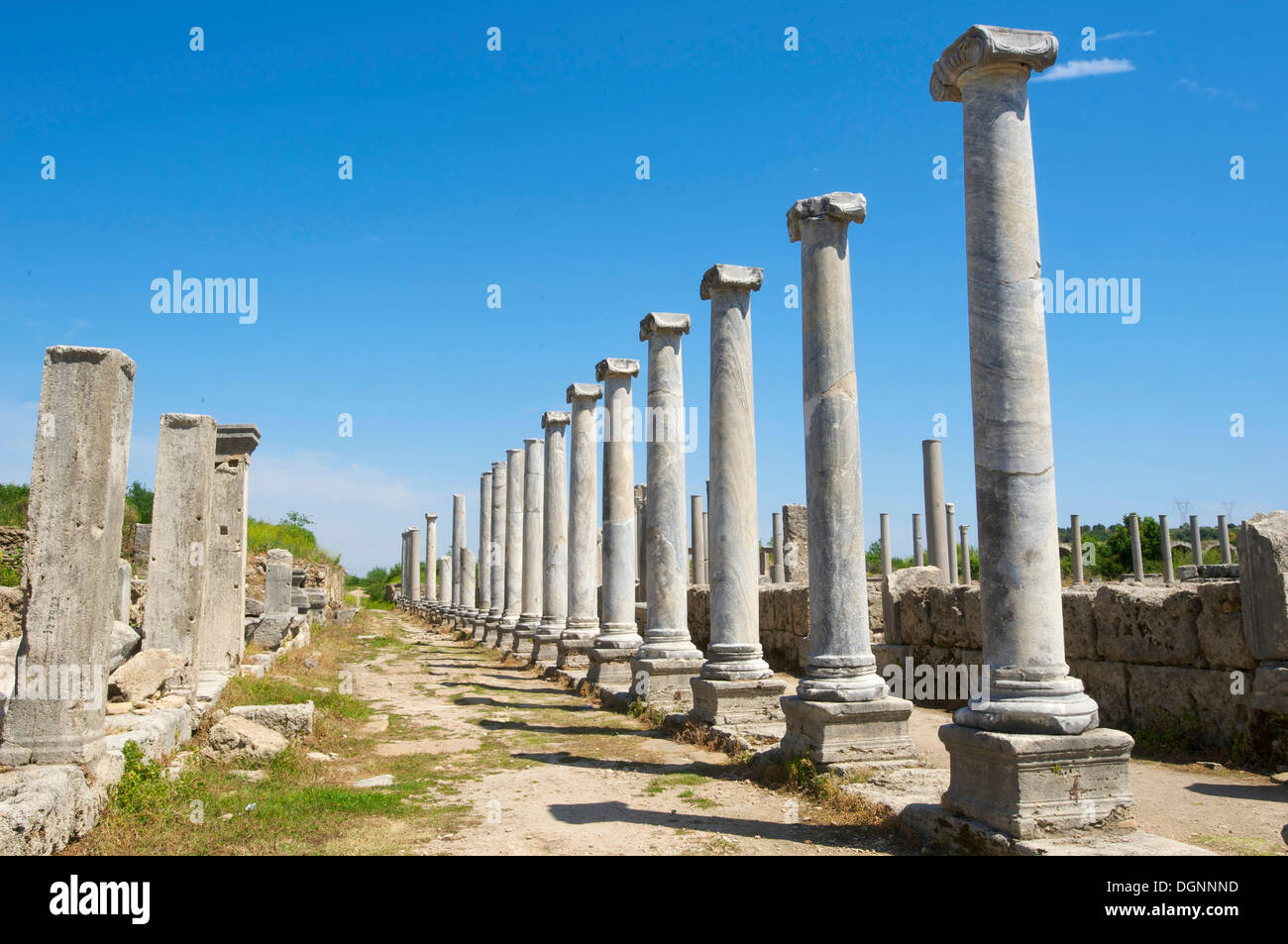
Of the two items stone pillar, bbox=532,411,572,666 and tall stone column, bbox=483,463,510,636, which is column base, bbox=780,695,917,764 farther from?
tall stone column, bbox=483,463,510,636

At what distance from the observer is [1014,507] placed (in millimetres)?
5992

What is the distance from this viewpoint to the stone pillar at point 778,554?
31.2 metres

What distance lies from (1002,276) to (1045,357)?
0.60 meters

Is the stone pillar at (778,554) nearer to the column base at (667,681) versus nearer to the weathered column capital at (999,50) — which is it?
the column base at (667,681)

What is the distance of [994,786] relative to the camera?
18.4 ft

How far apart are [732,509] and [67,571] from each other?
6457 mm

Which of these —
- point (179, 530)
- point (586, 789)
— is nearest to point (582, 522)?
point (179, 530)

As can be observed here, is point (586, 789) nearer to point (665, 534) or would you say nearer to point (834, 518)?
point (834, 518)

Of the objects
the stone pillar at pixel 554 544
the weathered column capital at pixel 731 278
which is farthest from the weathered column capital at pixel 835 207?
the stone pillar at pixel 554 544

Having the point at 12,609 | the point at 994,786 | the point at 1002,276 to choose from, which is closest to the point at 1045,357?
the point at 1002,276
